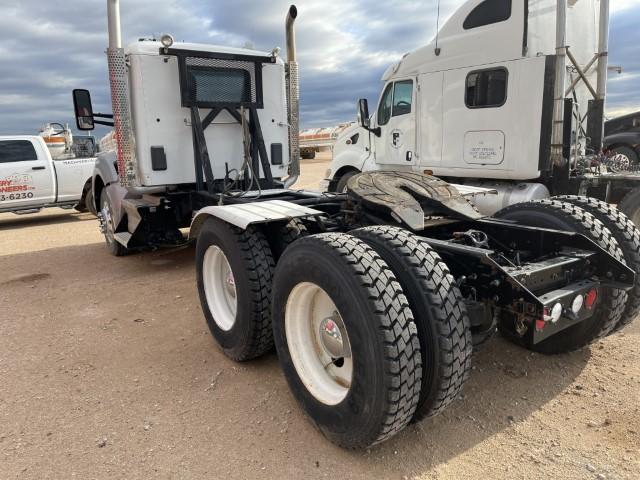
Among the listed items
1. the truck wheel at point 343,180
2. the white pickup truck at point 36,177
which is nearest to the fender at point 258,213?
the truck wheel at point 343,180

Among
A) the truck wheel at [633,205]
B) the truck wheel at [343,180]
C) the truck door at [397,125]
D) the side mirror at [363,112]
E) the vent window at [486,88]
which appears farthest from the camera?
the truck wheel at [343,180]

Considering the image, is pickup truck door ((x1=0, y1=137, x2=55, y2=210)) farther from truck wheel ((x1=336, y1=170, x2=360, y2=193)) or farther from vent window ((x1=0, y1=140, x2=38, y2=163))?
truck wheel ((x1=336, y1=170, x2=360, y2=193))

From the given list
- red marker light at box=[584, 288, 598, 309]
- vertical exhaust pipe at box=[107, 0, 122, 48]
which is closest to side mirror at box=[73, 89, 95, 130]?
vertical exhaust pipe at box=[107, 0, 122, 48]

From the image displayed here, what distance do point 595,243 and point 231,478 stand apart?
252cm

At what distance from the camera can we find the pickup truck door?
10.7m

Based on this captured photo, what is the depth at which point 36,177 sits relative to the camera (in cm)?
1098

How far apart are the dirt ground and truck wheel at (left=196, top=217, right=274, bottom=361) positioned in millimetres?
191

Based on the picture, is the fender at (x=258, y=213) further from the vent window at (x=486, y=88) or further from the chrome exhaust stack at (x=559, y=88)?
the vent window at (x=486, y=88)

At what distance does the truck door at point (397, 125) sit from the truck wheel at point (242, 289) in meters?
5.20

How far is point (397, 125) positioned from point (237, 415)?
21.4 feet

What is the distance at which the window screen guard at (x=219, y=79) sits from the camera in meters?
5.46

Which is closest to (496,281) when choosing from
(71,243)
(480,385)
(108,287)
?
(480,385)

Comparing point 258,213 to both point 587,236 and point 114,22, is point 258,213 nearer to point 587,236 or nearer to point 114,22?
point 587,236

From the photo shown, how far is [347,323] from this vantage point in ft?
8.27
